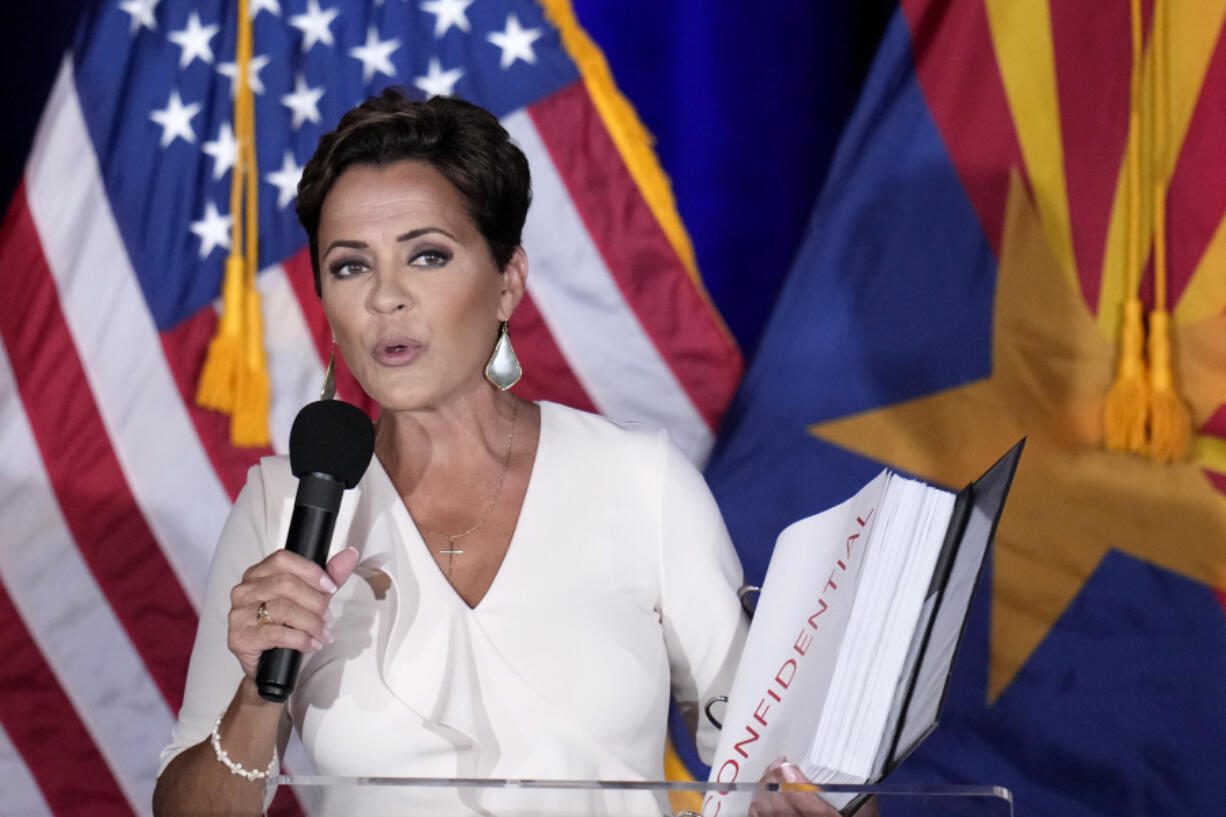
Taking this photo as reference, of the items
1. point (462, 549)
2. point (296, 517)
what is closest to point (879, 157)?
point (462, 549)

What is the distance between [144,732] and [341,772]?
125cm

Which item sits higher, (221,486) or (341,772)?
(221,486)

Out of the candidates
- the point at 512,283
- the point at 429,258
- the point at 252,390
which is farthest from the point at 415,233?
the point at 252,390

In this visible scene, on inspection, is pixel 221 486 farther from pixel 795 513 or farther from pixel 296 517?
pixel 296 517

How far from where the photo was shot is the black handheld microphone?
1.05 metres

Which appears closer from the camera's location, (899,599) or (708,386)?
(899,599)

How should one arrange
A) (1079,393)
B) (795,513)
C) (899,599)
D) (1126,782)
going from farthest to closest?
(795,513) < (1079,393) < (1126,782) < (899,599)

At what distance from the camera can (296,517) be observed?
108 cm

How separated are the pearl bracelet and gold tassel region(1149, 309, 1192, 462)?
1503 millimetres

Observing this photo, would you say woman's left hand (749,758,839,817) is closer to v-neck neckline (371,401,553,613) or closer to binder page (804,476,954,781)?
binder page (804,476,954,781)

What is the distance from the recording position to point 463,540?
1522 millimetres

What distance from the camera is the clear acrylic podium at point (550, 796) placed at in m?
0.86

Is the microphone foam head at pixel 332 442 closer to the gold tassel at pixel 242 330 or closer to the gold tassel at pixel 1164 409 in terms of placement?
the gold tassel at pixel 242 330

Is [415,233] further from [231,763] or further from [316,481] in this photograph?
[231,763]
